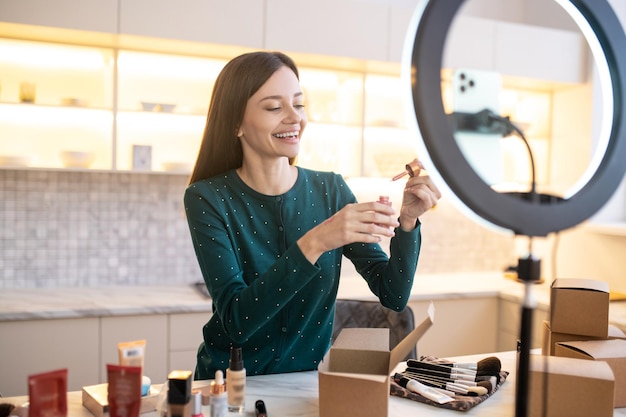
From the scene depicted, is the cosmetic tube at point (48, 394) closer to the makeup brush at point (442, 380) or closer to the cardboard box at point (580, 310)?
the makeup brush at point (442, 380)

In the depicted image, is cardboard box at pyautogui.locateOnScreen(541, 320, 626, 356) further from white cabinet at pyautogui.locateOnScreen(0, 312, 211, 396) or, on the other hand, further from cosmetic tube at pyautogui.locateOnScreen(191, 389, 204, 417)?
white cabinet at pyautogui.locateOnScreen(0, 312, 211, 396)

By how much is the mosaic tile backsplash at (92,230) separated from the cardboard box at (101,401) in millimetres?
2075

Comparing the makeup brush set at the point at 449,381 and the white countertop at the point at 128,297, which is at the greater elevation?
the makeup brush set at the point at 449,381

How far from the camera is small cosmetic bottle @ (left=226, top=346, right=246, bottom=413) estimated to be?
1185 mm

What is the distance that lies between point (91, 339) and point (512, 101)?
229 cm

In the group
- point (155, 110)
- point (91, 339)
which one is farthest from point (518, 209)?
point (155, 110)

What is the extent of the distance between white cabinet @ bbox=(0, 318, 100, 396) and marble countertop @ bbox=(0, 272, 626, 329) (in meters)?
0.05

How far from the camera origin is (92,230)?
3193mm

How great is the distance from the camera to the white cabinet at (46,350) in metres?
2.56

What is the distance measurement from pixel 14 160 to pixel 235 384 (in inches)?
83.1

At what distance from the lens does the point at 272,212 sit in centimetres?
155

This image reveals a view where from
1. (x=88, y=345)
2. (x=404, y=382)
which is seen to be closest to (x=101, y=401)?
(x=404, y=382)

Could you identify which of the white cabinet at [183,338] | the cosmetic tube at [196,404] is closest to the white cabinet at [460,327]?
the white cabinet at [183,338]

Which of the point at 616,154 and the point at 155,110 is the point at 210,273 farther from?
the point at 155,110
